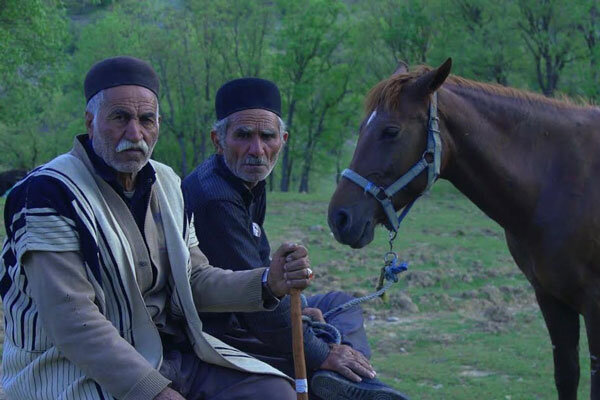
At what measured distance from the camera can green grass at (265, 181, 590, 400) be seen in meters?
6.17

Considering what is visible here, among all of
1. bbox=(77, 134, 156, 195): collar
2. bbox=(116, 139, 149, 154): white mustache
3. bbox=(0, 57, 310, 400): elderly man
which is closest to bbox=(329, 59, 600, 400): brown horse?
bbox=(0, 57, 310, 400): elderly man

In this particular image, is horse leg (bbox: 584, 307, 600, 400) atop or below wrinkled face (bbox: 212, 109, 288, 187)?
below

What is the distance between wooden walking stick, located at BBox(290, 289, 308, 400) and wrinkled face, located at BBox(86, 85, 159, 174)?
808 millimetres

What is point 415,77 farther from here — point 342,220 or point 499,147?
point 342,220

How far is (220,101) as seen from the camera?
372 centimetres

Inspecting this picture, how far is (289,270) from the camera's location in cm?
286

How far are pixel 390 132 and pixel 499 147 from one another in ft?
2.36

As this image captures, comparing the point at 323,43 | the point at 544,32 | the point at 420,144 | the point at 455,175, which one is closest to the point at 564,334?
the point at 455,175

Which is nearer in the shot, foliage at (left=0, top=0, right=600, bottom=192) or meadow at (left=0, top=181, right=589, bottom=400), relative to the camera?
meadow at (left=0, top=181, right=589, bottom=400)

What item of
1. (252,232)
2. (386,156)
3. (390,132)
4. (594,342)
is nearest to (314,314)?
(252,232)

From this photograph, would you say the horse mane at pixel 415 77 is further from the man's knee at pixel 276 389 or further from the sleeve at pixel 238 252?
the man's knee at pixel 276 389

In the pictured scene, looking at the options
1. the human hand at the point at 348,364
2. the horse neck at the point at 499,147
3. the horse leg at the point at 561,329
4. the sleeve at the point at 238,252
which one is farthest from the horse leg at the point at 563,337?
the sleeve at the point at 238,252

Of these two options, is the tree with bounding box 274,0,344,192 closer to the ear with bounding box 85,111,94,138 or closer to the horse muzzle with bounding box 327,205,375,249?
the horse muzzle with bounding box 327,205,375,249

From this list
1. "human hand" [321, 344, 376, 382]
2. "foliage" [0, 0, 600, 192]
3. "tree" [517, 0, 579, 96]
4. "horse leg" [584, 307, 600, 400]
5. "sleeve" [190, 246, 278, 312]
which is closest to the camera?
"sleeve" [190, 246, 278, 312]
